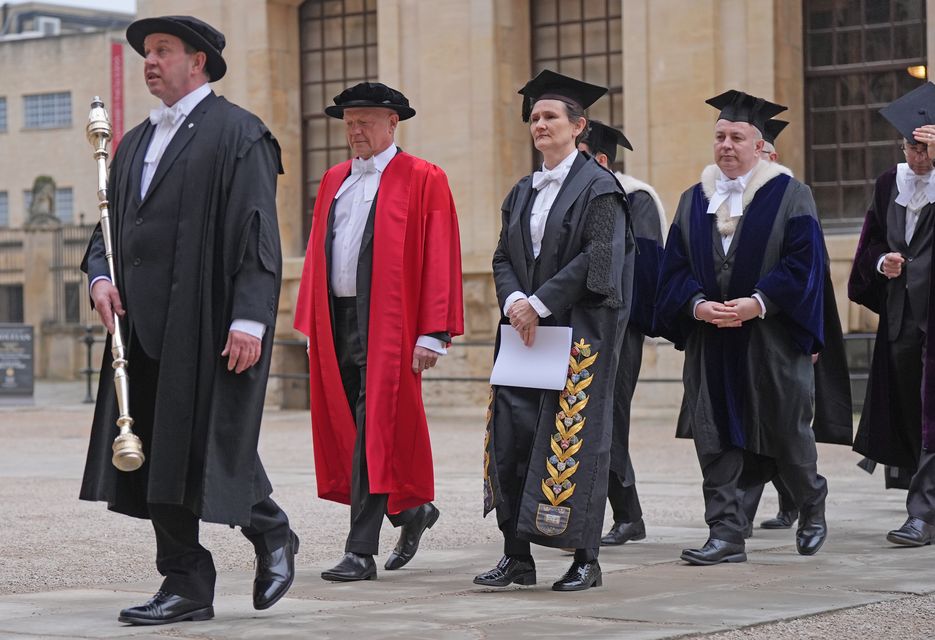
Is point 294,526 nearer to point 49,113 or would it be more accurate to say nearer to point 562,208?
point 562,208

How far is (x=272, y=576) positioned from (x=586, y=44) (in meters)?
15.1

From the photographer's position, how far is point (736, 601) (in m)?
6.33

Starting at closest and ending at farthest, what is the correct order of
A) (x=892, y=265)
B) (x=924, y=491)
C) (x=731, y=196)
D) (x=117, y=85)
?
(x=731, y=196), (x=924, y=491), (x=892, y=265), (x=117, y=85)

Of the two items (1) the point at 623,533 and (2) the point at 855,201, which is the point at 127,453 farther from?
(2) the point at 855,201

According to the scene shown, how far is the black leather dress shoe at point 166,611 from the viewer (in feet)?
19.2

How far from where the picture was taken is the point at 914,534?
8.23 metres

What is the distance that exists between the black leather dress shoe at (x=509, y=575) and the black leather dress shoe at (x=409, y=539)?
0.79 metres

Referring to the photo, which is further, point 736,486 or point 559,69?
point 559,69

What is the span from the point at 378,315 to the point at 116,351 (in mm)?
1787

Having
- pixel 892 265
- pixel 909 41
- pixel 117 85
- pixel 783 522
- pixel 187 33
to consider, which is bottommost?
pixel 783 522

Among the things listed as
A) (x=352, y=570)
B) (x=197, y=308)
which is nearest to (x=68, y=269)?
(x=352, y=570)

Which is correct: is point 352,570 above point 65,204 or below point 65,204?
below

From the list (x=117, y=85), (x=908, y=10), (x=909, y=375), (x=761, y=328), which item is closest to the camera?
(x=761, y=328)

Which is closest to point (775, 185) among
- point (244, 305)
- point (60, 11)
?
point (244, 305)
